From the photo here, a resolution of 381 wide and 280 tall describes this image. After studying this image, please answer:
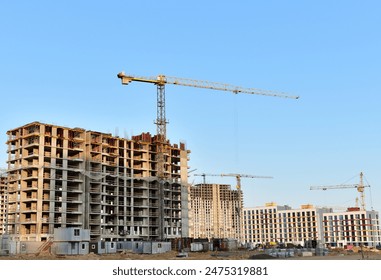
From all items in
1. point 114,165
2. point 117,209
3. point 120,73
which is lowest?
point 117,209

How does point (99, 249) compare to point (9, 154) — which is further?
point (9, 154)

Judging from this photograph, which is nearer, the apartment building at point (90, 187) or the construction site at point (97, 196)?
the construction site at point (97, 196)

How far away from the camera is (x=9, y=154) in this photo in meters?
114

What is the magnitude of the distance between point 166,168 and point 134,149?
44.1 feet

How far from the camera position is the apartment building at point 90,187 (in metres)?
105

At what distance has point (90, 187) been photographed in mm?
115125

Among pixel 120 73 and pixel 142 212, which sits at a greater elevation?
pixel 120 73

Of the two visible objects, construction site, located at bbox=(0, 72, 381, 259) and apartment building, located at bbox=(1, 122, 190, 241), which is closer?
construction site, located at bbox=(0, 72, 381, 259)

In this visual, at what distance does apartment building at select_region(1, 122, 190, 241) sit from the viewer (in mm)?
105250
